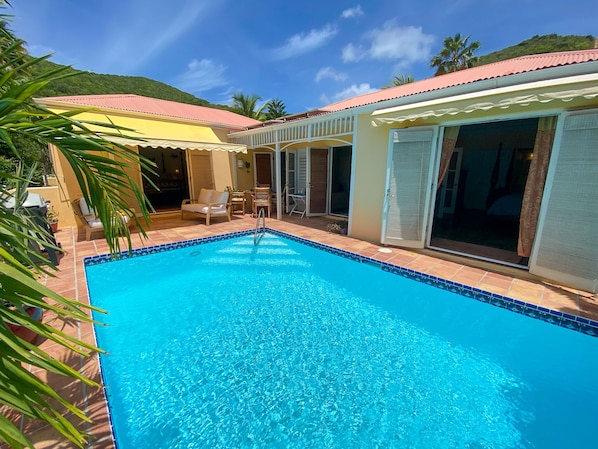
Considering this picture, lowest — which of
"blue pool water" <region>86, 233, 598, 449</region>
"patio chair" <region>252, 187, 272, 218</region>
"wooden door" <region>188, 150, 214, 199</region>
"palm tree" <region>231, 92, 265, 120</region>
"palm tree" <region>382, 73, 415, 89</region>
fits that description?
"blue pool water" <region>86, 233, 598, 449</region>

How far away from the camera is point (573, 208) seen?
20.7 feet

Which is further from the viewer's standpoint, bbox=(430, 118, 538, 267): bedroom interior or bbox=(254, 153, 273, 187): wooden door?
bbox=(254, 153, 273, 187): wooden door

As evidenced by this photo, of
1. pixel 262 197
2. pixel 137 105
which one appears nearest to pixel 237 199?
pixel 262 197

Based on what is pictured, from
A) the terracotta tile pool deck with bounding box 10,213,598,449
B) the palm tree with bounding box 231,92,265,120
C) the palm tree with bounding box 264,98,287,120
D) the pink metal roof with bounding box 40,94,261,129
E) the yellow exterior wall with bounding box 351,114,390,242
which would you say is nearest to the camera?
the terracotta tile pool deck with bounding box 10,213,598,449

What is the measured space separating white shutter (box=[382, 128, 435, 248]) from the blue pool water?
2.29 meters

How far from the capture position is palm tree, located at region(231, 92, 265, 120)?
33625 millimetres

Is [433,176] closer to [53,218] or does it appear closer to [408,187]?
[408,187]

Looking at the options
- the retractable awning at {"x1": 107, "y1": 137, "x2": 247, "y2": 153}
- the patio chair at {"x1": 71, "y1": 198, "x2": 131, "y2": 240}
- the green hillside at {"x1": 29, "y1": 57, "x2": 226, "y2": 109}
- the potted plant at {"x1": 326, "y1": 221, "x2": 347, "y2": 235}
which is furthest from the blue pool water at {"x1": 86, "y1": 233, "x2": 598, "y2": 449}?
the green hillside at {"x1": 29, "y1": 57, "x2": 226, "y2": 109}

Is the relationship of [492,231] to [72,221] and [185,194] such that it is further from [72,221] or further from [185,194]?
[185,194]

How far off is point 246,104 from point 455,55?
2921 cm

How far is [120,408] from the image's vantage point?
3939 mm

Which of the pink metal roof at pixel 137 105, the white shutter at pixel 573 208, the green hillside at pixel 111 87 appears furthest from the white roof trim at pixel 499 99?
the green hillside at pixel 111 87

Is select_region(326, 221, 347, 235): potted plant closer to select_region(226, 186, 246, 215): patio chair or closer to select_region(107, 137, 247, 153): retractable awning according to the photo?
select_region(226, 186, 246, 215): patio chair

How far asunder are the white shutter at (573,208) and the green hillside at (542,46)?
3754 cm
